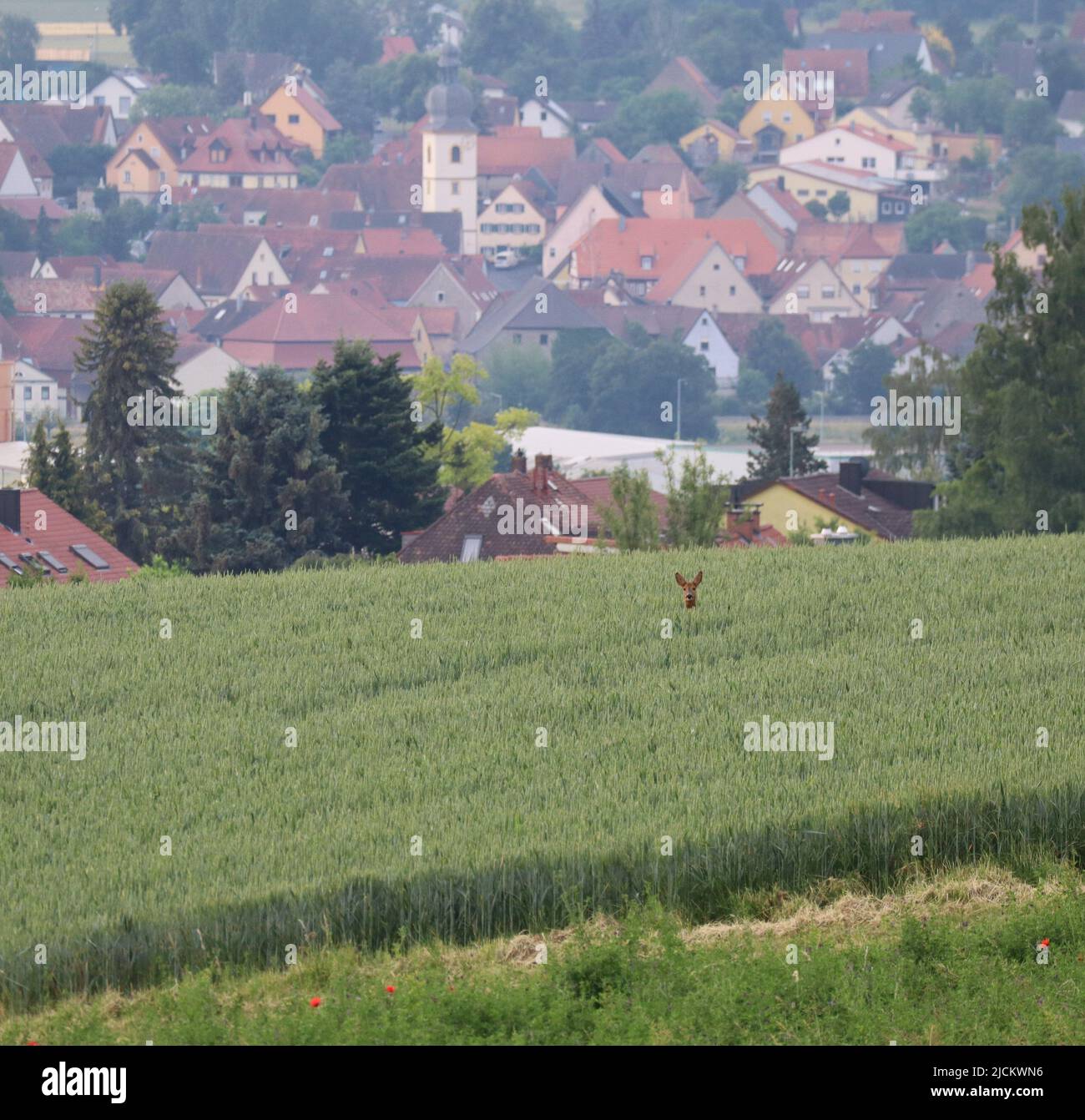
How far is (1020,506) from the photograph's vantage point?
48906mm

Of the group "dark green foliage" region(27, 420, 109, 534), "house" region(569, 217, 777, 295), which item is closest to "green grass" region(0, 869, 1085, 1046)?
"dark green foliage" region(27, 420, 109, 534)

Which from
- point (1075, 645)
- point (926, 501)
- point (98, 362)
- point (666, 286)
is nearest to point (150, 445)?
point (98, 362)

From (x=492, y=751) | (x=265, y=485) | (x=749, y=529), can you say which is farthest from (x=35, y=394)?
(x=492, y=751)

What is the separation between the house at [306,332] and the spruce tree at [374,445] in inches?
3822

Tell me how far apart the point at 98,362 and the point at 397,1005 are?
5687cm

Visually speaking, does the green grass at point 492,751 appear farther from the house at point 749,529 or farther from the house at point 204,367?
the house at point 204,367

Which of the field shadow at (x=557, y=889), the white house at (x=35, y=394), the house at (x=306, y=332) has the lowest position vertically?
the field shadow at (x=557, y=889)

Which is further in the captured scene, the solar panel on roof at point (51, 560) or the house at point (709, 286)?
the house at point (709, 286)

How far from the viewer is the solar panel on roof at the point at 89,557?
48.6 meters

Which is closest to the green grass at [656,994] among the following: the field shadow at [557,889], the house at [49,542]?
the field shadow at [557,889]

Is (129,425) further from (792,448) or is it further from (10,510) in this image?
(792,448)

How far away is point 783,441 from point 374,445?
2129 centimetres

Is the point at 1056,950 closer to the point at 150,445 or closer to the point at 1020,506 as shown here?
the point at 1020,506
